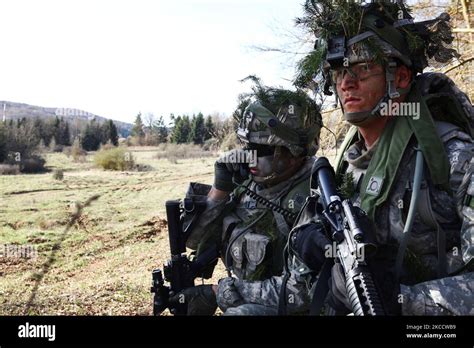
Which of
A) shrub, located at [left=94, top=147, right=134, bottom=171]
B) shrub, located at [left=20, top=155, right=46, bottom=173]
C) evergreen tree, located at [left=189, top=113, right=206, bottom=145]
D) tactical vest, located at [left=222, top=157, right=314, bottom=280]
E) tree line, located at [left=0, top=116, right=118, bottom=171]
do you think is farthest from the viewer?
evergreen tree, located at [left=189, top=113, right=206, bottom=145]

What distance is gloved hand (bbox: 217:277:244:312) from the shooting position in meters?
3.24

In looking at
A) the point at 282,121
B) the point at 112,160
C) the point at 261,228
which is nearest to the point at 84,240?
the point at 261,228

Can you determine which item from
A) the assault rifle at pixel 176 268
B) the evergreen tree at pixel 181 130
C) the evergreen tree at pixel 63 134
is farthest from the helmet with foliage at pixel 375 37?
the evergreen tree at pixel 63 134

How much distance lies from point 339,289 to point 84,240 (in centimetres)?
1075

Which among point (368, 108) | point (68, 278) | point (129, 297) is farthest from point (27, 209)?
point (368, 108)

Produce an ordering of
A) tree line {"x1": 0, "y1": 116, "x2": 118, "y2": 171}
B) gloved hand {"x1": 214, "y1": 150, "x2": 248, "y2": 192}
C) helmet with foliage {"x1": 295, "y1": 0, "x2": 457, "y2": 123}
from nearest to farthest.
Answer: helmet with foliage {"x1": 295, "y1": 0, "x2": 457, "y2": 123} → gloved hand {"x1": 214, "y1": 150, "x2": 248, "y2": 192} → tree line {"x1": 0, "y1": 116, "x2": 118, "y2": 171}

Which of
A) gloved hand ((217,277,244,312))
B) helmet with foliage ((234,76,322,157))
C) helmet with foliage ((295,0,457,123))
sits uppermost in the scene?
helmet with foliage ((295,0,457,123))

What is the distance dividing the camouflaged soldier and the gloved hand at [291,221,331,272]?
100 centimetres

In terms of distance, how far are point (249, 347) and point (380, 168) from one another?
3.49ft

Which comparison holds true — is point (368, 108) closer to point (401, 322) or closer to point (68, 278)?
point (401, 322)

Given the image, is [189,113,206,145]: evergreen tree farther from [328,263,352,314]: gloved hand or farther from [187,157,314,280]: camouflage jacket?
[328,263,352,314]: gloved hand

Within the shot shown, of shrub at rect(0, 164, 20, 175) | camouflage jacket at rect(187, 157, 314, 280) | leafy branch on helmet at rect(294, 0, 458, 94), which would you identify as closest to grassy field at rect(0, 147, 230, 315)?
shrub at rect(0, 164, 20, 175)

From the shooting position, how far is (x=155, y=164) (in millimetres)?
24906

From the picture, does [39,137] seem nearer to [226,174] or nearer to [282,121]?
[226,174]
